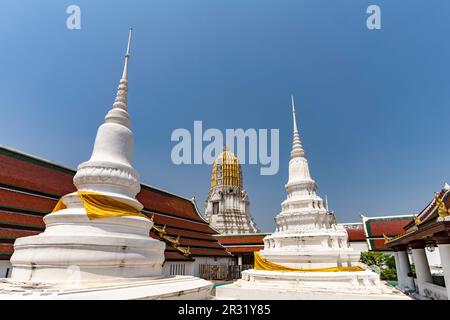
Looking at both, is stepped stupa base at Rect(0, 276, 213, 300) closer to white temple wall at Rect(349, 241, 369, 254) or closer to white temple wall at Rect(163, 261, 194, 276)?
white temple wall at Rect(163, 261, 194, 276)

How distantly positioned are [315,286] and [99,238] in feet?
43.4

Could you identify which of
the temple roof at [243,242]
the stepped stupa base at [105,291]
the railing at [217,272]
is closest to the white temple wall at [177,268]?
the railing at [217,272]

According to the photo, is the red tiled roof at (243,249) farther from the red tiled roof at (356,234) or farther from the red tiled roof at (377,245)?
the red tiled roof at (377,245)

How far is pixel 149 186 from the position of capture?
27109 mm

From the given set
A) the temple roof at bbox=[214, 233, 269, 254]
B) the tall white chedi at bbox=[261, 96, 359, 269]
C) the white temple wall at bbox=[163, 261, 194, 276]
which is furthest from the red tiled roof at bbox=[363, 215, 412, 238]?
the white temple wall at bbox=[163, 261, 194, 276]

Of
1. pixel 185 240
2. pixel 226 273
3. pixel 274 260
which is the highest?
pixel 185 240

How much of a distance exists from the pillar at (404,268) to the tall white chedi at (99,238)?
17784 mm

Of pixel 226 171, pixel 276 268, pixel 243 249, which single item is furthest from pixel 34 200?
pixel 226 171

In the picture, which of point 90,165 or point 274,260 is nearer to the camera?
point 90,165

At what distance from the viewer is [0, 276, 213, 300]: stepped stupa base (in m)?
4.99

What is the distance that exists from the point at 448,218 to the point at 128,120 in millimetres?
11671

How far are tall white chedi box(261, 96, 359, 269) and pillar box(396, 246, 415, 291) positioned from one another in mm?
4013
